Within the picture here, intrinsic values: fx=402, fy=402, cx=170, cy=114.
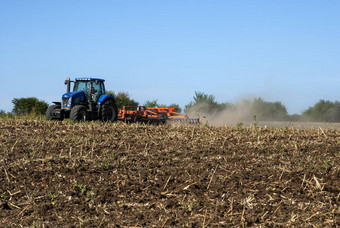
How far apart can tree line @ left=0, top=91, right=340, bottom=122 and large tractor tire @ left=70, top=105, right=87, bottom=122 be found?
558 inches

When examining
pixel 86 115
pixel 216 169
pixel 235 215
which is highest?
pixel 86 115

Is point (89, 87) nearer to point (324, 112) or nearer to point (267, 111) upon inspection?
point (267, 111)

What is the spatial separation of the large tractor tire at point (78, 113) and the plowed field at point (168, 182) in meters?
5.75

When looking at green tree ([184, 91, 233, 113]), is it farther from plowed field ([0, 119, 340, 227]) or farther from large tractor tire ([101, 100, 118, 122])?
plowed field ([0, 119, 340, 227])

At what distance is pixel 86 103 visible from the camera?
1767cm

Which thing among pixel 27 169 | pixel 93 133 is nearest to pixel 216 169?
pixel 27 169

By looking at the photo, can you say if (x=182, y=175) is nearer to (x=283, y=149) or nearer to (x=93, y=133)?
(x=283, y=149)

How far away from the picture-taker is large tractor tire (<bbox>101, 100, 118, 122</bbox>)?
17344mm

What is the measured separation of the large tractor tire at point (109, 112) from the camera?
1734 centimetres

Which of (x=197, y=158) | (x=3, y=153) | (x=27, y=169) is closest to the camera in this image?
(x=27, y=169)

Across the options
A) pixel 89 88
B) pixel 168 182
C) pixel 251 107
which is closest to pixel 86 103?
pixel 89 88

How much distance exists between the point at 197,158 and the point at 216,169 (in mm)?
817

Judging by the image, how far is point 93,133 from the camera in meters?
10.9

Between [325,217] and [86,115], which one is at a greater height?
[86,115]
